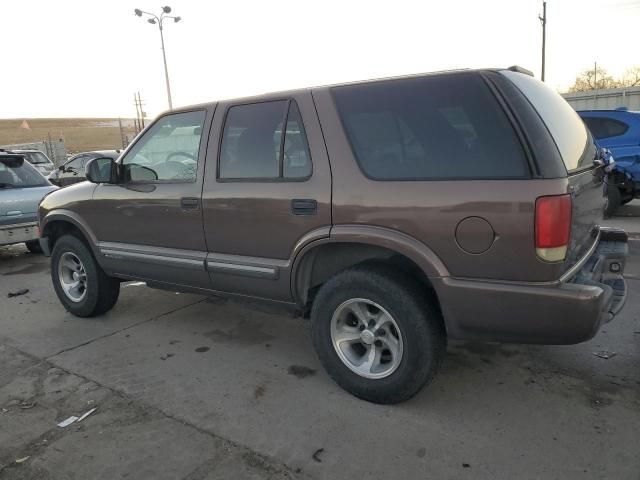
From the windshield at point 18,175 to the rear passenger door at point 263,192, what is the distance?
548cm

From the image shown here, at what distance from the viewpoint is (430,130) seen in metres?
2.80

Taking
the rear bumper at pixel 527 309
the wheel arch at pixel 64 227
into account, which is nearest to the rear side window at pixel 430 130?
→ the rear bumper at pixel 527 309

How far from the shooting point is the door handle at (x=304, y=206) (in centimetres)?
311

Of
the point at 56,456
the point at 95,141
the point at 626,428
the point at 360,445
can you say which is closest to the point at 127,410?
the point at 56,456

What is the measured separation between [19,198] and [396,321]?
21.4ft

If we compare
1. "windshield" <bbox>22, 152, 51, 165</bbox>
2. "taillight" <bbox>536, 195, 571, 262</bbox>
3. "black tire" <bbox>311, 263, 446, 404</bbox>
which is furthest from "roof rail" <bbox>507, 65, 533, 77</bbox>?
"windshield" <bbox>22, 152, 51, 165</bbox>

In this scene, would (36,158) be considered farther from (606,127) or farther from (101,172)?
(606,127)

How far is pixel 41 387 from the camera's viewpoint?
3.54 m

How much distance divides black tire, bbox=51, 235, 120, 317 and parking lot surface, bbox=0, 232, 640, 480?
1.24 feet

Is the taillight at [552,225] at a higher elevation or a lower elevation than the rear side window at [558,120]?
lower

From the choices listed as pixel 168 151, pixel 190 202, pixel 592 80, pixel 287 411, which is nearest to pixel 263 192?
pixel 190 202

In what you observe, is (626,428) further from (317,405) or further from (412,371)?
(317,405)

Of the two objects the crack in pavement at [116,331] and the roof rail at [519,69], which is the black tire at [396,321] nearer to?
the roof rail at [519,69]

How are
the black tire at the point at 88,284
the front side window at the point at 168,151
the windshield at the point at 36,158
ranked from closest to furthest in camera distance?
the front side window at the point at 168,151
the black tire at the point at 88,284
the windshield at the point at 36,158
